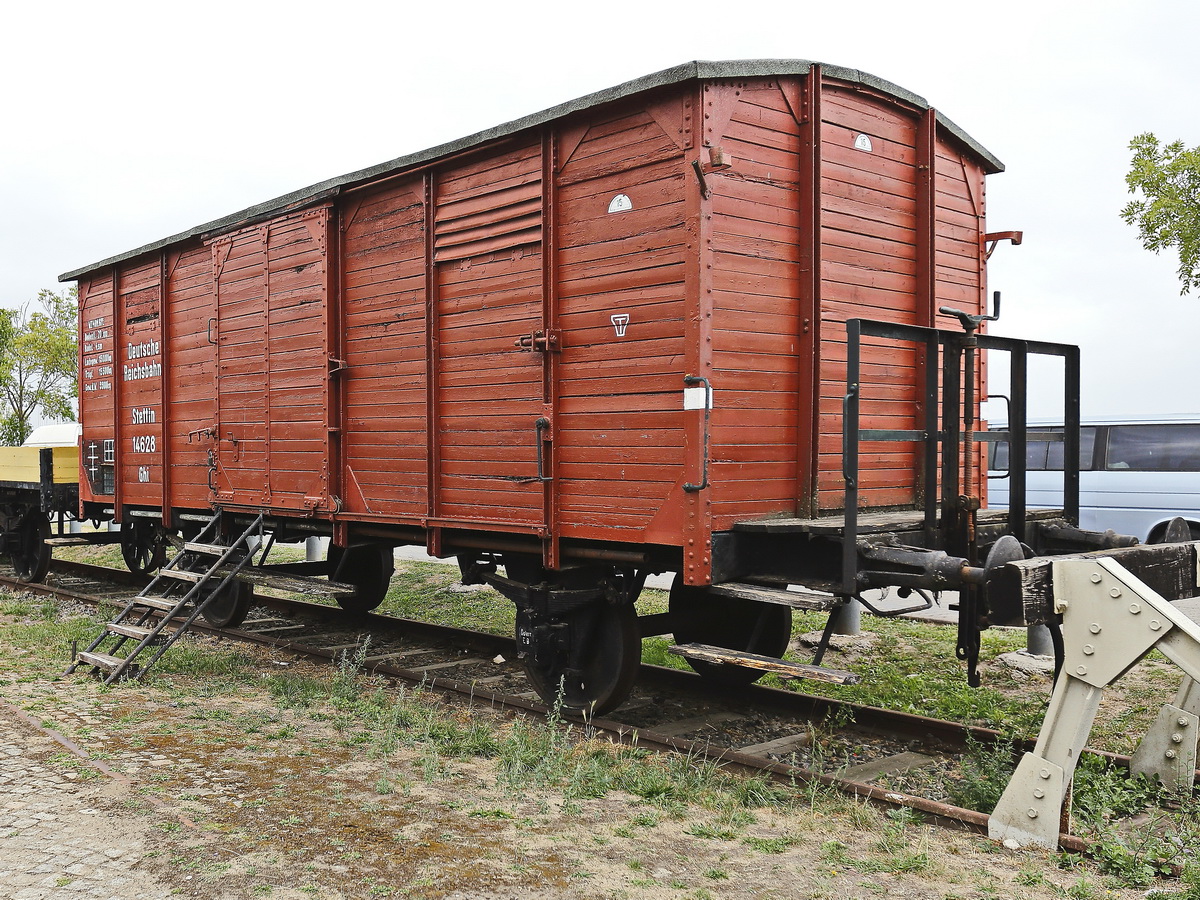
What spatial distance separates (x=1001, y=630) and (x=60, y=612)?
10.0 meters

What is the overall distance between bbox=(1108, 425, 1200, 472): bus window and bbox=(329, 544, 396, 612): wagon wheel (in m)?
11.1

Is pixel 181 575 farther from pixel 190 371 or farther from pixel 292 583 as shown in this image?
pixel 190 371

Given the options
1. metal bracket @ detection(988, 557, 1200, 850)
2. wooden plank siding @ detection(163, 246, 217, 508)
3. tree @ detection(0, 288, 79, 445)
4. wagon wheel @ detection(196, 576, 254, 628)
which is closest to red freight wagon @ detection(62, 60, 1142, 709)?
metal bracket @ detection(988, 557, 1200, 850)

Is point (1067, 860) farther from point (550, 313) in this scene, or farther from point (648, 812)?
point (550, 313)

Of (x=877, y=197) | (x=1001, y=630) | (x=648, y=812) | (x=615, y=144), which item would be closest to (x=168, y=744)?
(x=648, y=812)

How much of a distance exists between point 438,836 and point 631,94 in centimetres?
416

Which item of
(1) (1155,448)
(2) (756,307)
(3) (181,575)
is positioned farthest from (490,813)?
(1) (1155,448)

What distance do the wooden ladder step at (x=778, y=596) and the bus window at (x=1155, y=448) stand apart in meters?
11.4

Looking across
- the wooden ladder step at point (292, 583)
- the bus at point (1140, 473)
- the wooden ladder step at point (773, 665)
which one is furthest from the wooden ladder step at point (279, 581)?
the bus at point (1140, 473)

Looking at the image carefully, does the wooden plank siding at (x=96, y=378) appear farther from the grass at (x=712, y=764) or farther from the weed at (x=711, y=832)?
the weed at (x=711, y=832)

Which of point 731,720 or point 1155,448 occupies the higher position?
point 1155,448

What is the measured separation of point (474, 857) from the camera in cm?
431

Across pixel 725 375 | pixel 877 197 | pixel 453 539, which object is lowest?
pixel 453 539

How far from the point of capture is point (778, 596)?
5469 millimetres
